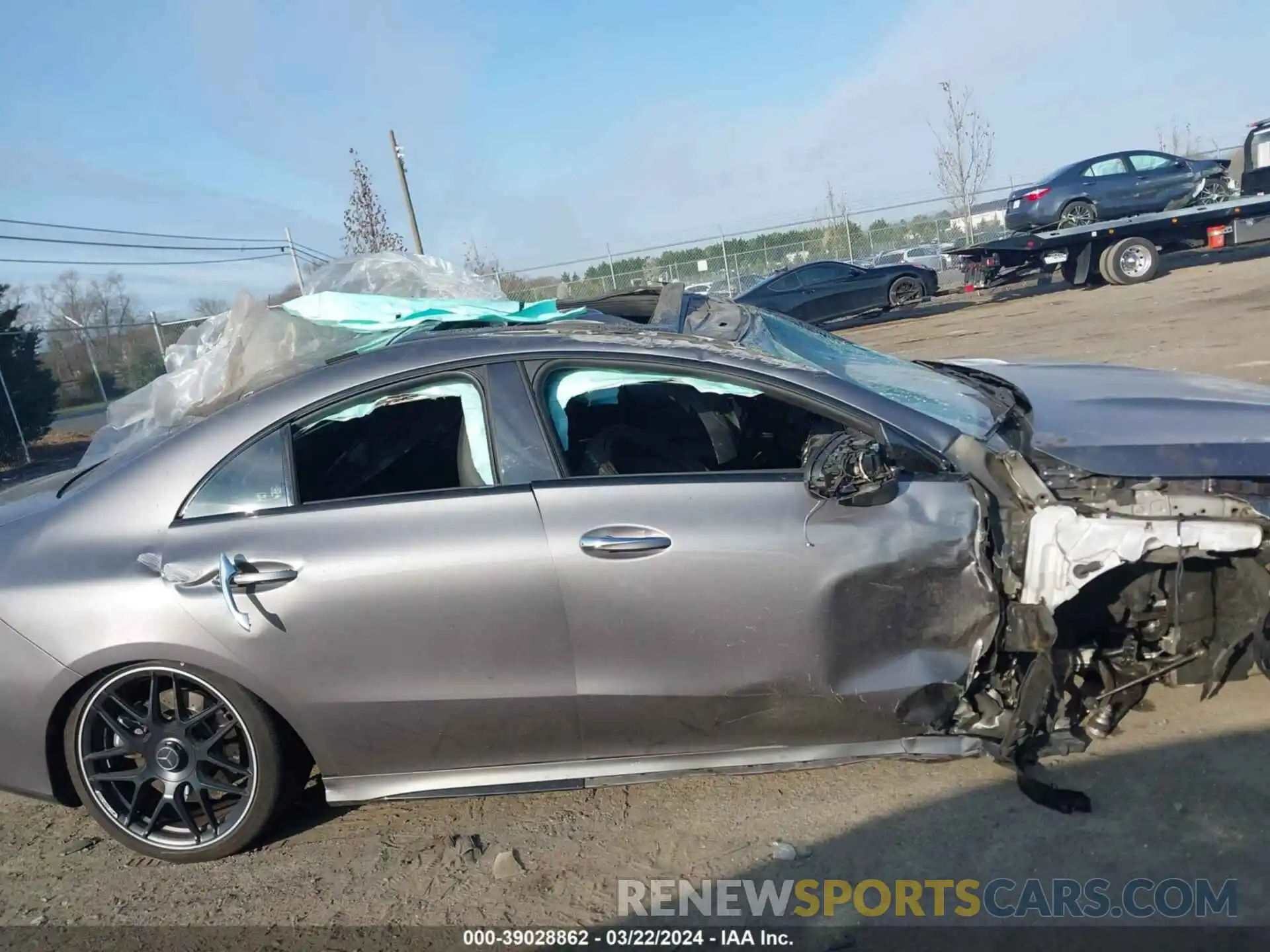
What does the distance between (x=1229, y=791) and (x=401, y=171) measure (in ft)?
86.8

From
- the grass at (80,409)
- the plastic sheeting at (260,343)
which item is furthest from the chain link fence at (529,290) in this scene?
the plastic sheeting at (260,343)

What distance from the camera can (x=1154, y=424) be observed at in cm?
302

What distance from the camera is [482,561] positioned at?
2.67m

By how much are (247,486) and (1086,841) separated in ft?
8.76

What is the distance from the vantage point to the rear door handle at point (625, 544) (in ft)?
8.65

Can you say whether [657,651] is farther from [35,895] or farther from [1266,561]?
[35,895]

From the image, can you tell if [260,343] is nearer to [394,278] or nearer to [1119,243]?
[394,278]

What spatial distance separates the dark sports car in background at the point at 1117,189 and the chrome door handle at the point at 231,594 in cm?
1845

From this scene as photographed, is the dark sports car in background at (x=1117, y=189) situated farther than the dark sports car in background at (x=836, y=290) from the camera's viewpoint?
No

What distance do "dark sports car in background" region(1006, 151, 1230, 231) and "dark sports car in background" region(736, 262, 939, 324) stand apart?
2.48m

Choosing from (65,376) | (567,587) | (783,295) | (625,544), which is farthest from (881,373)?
(65,376)

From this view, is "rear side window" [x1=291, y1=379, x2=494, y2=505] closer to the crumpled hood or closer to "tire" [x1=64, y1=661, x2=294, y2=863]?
"tire" [x1=64, y1=661, x2=294, y2=863]

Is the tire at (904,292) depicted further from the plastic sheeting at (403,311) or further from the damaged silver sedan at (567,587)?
the damaged silver sedan at (567,587)

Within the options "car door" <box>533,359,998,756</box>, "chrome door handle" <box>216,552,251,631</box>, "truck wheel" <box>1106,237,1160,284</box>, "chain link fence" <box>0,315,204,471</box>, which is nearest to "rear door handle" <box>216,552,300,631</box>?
"chrome door handle" <box>216,552,251,631</box>
